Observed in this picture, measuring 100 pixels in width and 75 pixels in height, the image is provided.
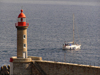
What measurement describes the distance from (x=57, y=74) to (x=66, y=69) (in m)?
1.69

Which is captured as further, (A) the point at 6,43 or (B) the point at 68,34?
(B) the point at 68,34

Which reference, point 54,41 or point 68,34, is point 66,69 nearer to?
point 54,41

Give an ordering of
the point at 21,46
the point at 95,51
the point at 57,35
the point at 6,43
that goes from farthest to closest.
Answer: the point at 57,35 → the point at 6,43 → the point at 95,51 → the point at 21,46

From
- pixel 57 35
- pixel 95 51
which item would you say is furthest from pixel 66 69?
pixel 57 35

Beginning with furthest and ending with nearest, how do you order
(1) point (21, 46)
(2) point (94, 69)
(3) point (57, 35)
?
(3) point (57, 35)
(1) point (21, 46)
(2) point (94, 69)

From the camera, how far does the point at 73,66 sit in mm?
53406

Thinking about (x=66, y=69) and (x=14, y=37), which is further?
(x=14, y=37)

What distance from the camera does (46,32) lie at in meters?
157

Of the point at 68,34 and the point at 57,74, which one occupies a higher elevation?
the point at 68,34

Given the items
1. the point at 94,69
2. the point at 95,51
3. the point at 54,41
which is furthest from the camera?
the point at 54,41

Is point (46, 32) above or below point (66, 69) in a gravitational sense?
above

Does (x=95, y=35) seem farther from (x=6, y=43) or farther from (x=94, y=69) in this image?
(x=94, y=69)

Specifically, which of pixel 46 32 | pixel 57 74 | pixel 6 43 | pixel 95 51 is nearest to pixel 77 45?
pixel 95 51

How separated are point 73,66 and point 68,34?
100096mm
